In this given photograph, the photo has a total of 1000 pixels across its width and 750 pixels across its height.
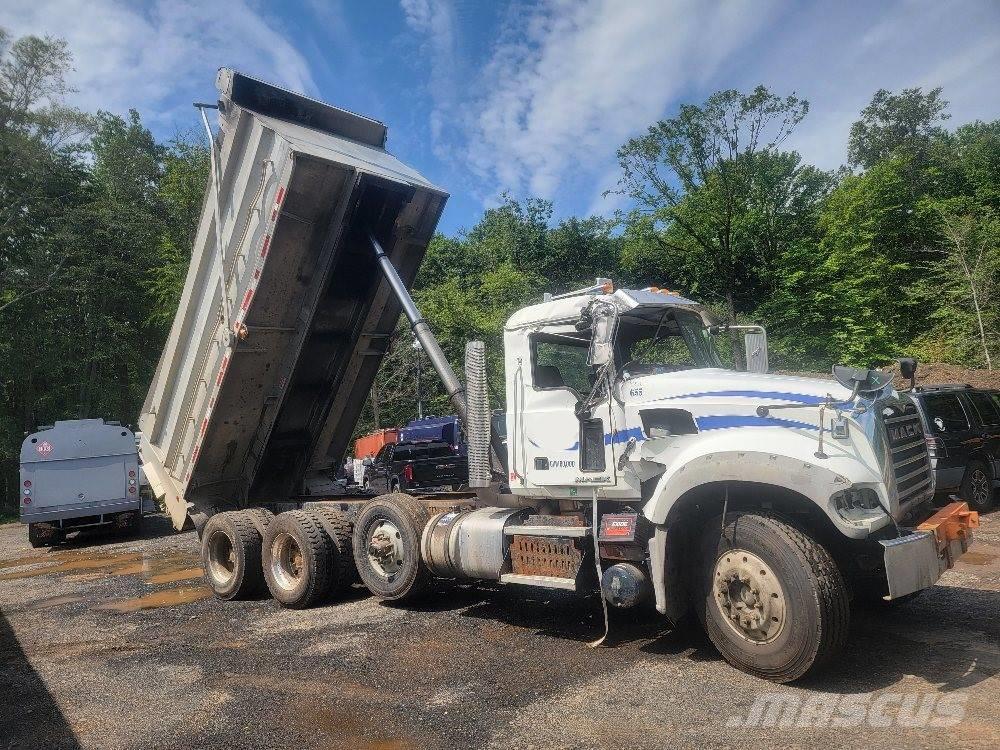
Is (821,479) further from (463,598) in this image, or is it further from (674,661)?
(463,598)

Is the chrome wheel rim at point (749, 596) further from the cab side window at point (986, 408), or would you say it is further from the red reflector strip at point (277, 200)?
the cab side window at point (986, 408)

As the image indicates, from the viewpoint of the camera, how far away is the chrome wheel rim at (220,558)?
299 inches

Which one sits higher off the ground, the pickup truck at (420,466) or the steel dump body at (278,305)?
the steel dump body at (278,305)

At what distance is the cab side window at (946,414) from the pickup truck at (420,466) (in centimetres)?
803

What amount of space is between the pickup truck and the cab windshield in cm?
833

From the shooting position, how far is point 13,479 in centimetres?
2552

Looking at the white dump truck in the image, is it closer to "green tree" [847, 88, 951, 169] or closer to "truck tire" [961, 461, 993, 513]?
"truck tire" [961, 461, 993, 513]

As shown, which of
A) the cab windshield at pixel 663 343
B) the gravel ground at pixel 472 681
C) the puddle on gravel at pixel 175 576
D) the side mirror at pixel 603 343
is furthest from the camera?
the puddle on gravel at pixel 175 576

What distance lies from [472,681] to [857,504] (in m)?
2.73

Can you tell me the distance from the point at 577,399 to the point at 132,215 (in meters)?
28.2

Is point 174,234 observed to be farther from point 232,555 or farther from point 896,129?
point 896,129

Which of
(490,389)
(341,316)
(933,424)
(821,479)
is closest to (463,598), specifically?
(490,389)

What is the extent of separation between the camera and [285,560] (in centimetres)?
718

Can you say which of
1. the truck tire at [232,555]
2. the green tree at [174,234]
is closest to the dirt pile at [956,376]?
the truck tire at [232,555]
